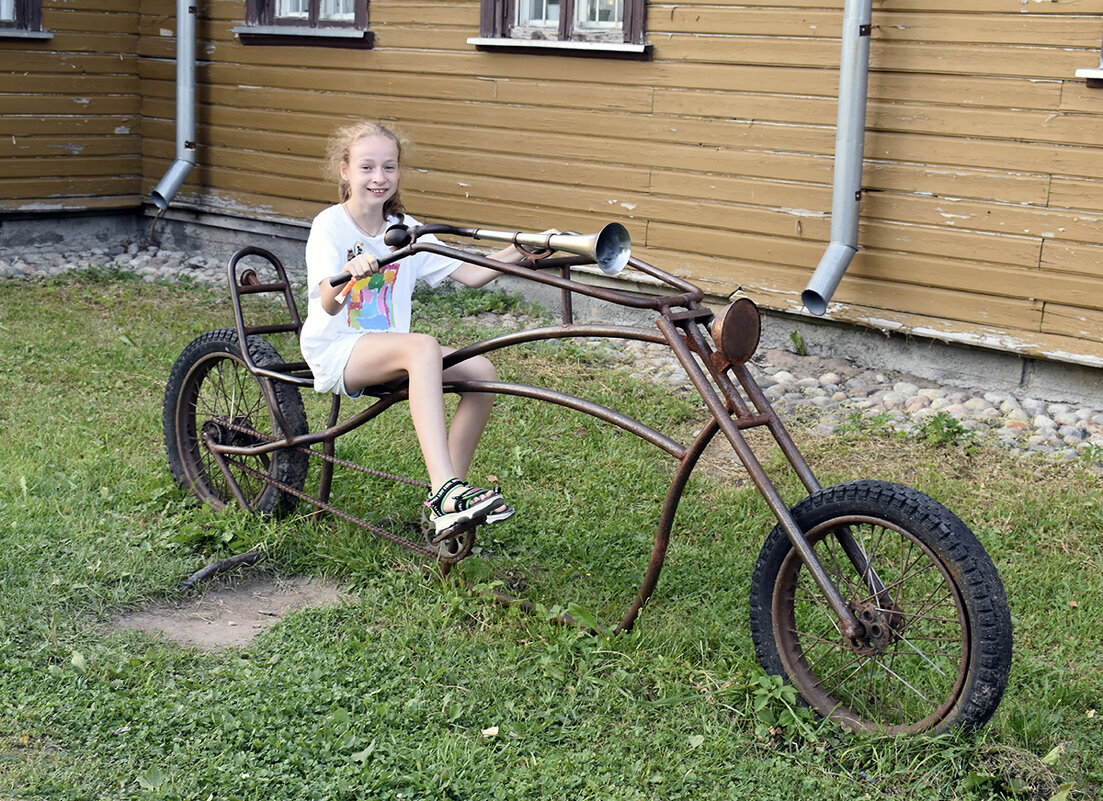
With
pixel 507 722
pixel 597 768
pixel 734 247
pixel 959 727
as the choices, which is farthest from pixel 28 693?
pixel 734 247

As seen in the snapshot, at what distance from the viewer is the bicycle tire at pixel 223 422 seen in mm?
3834

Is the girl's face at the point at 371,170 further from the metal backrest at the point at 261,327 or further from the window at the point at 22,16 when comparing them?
the window at the point at 22,16

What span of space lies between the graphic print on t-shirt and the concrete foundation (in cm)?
314

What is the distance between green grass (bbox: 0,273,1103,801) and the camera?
257 centimetres

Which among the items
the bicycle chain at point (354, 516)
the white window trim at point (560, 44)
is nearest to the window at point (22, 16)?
the white window trim at point (560, 44)

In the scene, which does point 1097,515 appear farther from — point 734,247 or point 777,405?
point 734,247

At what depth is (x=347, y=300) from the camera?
341 cm

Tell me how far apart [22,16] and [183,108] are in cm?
130

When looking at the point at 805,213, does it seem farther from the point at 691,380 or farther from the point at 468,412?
the point at 691,380

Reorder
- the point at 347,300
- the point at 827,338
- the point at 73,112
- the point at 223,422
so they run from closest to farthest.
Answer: the point at 347,300, the point at 223,422, the point at 827,338, the point at 73,112

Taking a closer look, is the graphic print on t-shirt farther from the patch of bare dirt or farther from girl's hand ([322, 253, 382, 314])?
the patch of bare dirt

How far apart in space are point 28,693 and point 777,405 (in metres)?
3.53

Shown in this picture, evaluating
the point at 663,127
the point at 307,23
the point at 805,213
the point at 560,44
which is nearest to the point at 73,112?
the point at 307,23

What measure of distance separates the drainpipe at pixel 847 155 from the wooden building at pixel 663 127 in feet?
0.57
